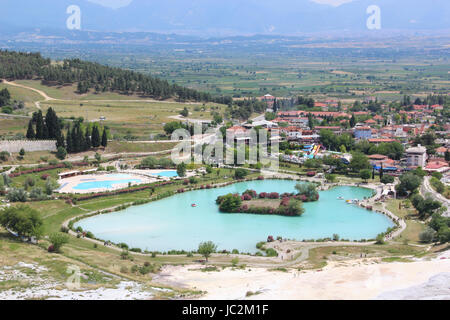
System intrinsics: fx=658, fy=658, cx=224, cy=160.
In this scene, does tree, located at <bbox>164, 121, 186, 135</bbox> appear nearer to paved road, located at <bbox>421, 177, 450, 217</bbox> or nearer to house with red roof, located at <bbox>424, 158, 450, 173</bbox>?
house with red roof, located at <bbox>424, 158, 450, 173</bbox>

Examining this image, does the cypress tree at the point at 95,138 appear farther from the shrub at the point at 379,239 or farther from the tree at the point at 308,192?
the shrub at the point at 379,239

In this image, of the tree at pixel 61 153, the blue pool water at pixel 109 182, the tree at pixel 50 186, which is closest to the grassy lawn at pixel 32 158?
the tree at pixel 61 153

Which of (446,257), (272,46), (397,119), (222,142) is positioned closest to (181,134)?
(222,142)

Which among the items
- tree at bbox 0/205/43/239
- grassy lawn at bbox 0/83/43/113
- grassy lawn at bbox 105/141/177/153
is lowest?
grassy lawn at bbox 105/141/177/153

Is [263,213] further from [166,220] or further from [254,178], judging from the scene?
[254,178]

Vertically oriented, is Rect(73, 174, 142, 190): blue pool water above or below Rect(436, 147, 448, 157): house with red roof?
below

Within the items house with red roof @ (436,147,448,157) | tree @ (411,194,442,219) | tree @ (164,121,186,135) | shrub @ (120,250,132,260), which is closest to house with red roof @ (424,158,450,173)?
house with red roof @ (436,147,448,157)
